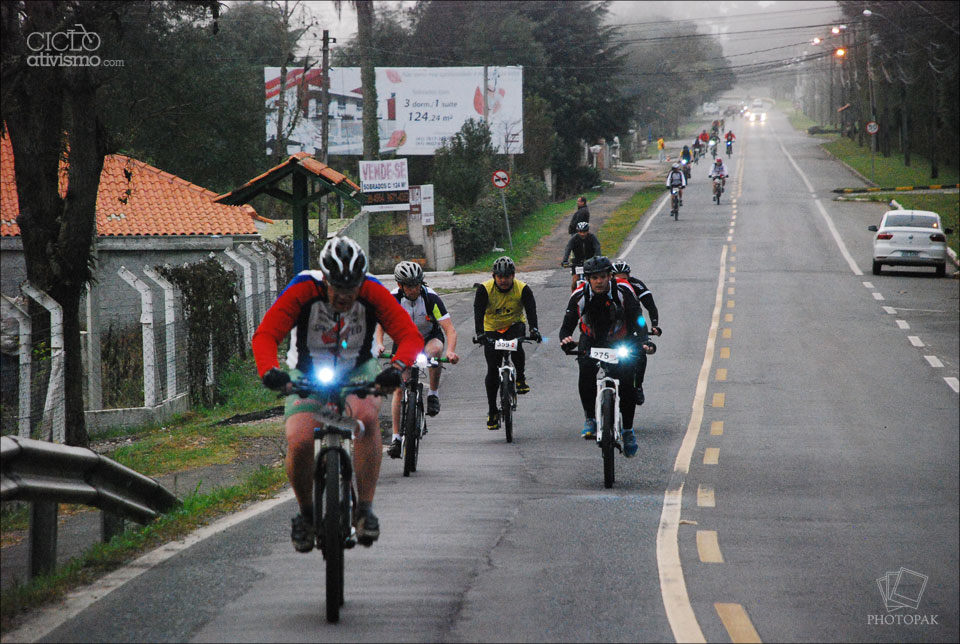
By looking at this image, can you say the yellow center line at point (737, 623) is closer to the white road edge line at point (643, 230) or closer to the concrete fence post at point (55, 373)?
the concrete fence post at point (55, 373)

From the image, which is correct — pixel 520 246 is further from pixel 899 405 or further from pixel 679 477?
pixel 679 477

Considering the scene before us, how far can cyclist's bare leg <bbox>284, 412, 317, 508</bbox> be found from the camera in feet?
19.3

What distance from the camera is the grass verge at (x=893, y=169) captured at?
60250 millimetres

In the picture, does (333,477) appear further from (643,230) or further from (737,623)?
(643,230)

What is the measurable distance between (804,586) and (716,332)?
1555 cm

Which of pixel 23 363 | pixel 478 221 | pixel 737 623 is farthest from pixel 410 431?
pixel 478 221

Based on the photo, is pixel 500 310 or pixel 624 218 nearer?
pixel 500 310

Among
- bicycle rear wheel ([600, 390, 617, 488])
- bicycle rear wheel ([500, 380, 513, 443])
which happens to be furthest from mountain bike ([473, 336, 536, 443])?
bicycle rear wheel ([600, 390, 617, 488])

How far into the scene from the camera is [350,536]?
5.82m

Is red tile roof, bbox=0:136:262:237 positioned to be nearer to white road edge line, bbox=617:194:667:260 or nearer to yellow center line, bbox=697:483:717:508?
white road edge line, bbox=617:194:667:260

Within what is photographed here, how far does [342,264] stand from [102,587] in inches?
94.4

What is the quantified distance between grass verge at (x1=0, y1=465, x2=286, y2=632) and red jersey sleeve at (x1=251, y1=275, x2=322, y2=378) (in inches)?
69.0

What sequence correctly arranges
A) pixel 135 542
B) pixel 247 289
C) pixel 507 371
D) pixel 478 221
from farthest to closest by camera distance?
1. pixel 478 221
2. pixel 247 289
3. pixel 507 371
4. pixel 135 542

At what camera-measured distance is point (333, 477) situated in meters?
5.71
